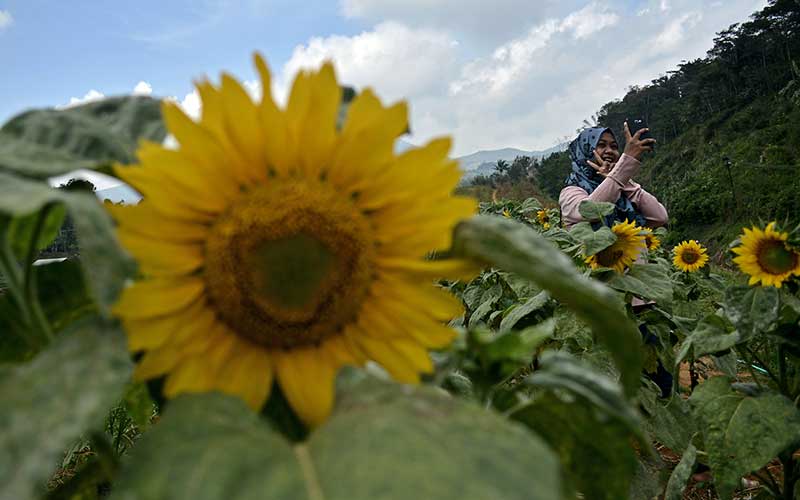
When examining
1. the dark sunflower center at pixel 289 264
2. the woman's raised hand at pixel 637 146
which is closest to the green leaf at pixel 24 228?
the dark sunflower center at pixel 289 264

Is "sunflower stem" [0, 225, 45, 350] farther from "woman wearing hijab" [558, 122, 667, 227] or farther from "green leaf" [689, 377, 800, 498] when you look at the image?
"woman wearing hijab" [558, 122, 667, 227]

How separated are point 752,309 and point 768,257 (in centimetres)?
24

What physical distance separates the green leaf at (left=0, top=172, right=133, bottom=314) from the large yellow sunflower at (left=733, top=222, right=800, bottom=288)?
1.50 metres

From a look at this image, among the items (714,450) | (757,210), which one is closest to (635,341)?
(714,450)

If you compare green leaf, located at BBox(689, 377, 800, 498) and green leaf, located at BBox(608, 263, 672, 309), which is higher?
green leaf, located at BBox(608, 263, 672, 309)

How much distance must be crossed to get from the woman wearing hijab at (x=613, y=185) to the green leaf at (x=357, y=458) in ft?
7.04

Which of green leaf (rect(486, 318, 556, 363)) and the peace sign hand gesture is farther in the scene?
the peace sign hand gesture

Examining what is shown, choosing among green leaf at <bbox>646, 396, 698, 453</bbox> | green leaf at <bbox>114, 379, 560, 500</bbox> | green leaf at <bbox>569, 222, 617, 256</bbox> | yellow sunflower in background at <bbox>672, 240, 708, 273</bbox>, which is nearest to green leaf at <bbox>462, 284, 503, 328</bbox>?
green leaf at <bbox>569, 222, 617, 256</bbox>

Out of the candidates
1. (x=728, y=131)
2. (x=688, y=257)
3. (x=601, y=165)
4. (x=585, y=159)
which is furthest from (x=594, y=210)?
(x=728, y=131)

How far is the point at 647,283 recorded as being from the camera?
6.09 feet

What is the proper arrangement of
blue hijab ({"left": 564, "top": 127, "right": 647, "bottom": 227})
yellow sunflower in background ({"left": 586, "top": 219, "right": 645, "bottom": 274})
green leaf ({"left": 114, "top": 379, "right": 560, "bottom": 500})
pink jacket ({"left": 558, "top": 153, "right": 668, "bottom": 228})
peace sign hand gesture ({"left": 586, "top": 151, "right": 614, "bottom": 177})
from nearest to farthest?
1. green leaf ({"left": 114, "top": 379, "right": 560, "bottom": 500})
2. yellow sunflower in background ({"left": 586, "top": 219, "right": 645, "bottom": 274})
3. pink jacket ({"left": 558, "top": 153, "right": 668, "bottom": 228})
4. peace sign hand gesture ({"left": 586, "top": 151, "right": 614, "bottom": 177})
5. blue hijab ({"left": 564, "top": 127, "right": 647, "bottom": 227})

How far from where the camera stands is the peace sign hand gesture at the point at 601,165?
9.64 feet

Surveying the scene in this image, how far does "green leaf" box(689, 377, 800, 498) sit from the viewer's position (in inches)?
48.3

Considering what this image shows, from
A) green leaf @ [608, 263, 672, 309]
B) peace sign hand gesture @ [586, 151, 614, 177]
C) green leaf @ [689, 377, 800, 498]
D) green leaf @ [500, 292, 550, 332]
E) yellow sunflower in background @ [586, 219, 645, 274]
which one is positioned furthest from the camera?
peace sign hand gesture @ [586, 151, 614, 177]
